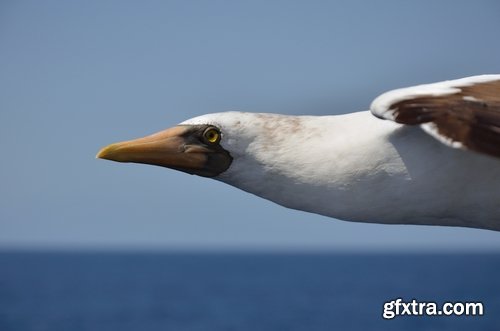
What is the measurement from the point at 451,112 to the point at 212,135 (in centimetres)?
228

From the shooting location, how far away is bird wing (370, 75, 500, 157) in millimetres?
7414

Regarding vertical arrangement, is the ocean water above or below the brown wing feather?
above

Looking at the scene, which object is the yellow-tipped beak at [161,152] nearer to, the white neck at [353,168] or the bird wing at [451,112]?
the white neck at [353,168]

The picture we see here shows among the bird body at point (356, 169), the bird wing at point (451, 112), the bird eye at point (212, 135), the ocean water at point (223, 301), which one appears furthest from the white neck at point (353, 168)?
the ocean water at point (223, 301)

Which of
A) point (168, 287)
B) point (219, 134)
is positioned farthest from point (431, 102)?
point (168, 287)

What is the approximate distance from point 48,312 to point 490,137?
117048mm

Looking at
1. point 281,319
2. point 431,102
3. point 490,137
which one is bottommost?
point 490,137

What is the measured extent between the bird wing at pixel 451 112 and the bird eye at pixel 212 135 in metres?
1.51

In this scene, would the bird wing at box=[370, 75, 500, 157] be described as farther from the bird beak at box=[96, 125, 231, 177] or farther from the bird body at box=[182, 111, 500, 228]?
the bird beak at box=[96, 125, 231, 177]

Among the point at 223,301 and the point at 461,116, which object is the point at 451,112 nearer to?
the point at 461,116

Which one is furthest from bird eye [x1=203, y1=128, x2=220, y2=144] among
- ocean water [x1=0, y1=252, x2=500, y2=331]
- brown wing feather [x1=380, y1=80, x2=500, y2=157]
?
ocean water [x1=0, y1=252, x2=500, y2=331]

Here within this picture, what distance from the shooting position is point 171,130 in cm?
905

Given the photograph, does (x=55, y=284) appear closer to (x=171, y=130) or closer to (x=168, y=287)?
(x=168, y=287)

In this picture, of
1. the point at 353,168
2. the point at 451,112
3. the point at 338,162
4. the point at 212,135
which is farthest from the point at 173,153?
the point at 451,112
